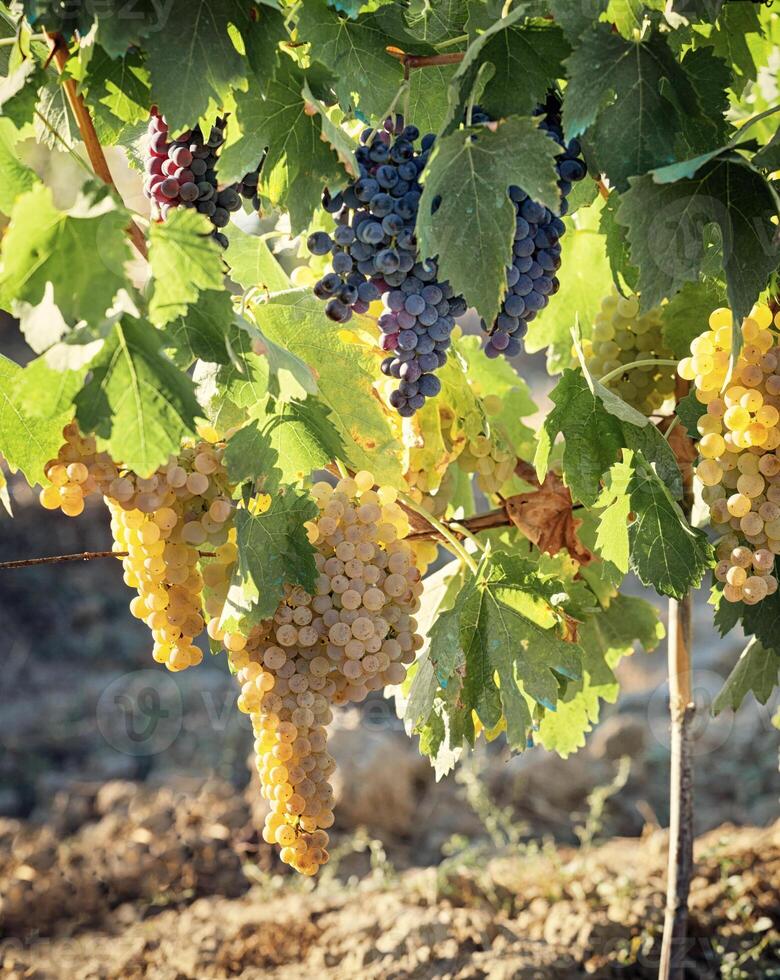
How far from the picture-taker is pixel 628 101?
1076mm

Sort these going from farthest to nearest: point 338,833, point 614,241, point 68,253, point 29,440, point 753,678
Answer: point 338,833
point 753,678
point 614,241
point 29,440
point 68,253

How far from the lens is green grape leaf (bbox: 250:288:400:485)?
4.31 feet

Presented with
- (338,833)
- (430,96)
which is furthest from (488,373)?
(338,833)

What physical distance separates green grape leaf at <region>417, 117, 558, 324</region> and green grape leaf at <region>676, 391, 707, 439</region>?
13.8 inches

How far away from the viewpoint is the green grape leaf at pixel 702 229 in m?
1.07

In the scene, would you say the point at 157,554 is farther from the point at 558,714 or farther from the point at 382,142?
the point at 558,714

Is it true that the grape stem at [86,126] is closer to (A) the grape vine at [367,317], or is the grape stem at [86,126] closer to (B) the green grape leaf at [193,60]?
(A) the grape vine at [367,317]

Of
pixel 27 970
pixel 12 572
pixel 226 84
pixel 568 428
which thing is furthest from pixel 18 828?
pixel 226 84

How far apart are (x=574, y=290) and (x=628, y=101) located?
1.82 ft

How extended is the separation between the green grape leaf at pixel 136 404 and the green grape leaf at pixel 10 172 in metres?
0.24

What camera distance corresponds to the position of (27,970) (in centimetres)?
223

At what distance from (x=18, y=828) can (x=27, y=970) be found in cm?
74

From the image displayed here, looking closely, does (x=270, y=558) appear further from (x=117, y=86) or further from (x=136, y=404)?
(x=117, y=86)

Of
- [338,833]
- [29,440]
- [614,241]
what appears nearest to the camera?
[29,440]
